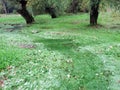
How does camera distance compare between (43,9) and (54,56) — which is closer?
(54,56)

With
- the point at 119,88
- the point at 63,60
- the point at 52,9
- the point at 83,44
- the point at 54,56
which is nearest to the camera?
the point at 119,88

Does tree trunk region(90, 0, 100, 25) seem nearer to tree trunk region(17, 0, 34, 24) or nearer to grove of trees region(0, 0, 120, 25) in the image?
grove of trees region(0, 0, 120, 25)

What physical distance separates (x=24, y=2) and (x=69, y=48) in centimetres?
1801

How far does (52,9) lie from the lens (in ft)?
136

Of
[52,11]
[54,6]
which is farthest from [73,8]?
[54,6]

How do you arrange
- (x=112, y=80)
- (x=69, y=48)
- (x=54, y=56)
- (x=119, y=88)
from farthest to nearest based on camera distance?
(x=69, y=48) < (x=54, y=56) < (x=112, y=80) < (x=119, y=88)

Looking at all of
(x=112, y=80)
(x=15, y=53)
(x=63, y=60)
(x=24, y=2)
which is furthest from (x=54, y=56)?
(x=24, y=2)

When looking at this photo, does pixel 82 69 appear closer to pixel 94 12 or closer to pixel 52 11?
pixel 94 12

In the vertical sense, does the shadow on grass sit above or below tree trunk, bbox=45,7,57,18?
above

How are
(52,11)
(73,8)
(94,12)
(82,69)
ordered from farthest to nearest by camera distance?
(73,8) → (52,11) → (94,12) → (82,69)

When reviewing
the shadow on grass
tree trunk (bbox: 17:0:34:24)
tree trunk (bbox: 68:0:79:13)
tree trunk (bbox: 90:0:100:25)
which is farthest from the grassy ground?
tree trunk (bbox: 68:0:79:13)

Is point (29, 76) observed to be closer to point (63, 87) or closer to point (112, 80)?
point (63, 87)

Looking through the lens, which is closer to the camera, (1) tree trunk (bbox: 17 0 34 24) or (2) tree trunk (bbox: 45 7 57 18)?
(1) tree trunk (bbox: 17 0 34 24)

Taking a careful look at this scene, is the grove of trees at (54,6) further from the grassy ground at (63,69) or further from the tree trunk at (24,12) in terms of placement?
the grassy ground at (63,69)
